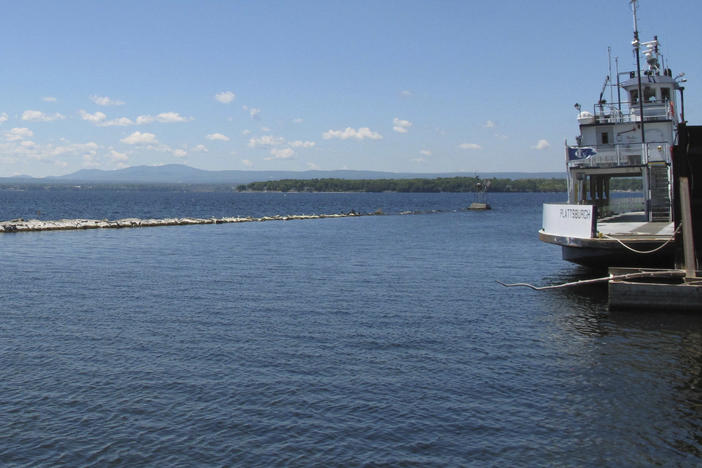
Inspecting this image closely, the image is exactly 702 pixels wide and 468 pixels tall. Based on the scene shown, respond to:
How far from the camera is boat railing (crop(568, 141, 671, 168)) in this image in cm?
3181

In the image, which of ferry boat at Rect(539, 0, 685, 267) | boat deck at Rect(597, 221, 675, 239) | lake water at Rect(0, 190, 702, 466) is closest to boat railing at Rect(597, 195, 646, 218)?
ferry boat at Rect(539, 0, 685, 267)

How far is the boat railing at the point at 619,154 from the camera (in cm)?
3181

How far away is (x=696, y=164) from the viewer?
24.6 m

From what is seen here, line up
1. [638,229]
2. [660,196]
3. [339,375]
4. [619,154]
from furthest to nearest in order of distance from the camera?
1. [619,154]
2. [660,196]
3. [638,229]
4. [339,375]

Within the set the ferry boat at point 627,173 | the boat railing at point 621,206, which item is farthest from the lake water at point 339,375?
the boat railing at point 621,206

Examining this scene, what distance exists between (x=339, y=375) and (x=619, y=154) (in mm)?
22641

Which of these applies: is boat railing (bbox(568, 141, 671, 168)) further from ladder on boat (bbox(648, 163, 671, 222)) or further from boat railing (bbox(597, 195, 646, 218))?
boat railing (bbox(597, 195, 646, 218))

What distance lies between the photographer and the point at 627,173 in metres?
32.7

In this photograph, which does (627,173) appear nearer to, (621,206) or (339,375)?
(621,206)

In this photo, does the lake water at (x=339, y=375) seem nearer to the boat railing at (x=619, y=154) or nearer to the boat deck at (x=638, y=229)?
the boat deck at (x=638, y=229)

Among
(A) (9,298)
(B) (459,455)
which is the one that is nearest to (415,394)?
(B) (459,455)

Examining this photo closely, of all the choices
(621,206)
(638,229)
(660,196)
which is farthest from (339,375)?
(621,206)

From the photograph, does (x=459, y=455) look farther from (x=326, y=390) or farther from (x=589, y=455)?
(x=326, y=390)

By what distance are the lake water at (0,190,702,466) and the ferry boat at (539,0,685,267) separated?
249 centimetres
